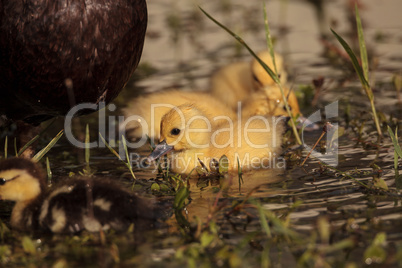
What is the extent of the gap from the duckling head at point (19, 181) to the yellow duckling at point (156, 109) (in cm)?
176

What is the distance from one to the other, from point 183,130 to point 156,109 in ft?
2.77

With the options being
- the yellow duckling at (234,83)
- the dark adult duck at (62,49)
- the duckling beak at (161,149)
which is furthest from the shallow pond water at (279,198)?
the dark adult duck at (62,49)

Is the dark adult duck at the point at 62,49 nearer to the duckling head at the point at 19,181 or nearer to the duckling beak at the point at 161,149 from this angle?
the duckling beak at the point at 161,149

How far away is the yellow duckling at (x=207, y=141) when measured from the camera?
4.71 meters

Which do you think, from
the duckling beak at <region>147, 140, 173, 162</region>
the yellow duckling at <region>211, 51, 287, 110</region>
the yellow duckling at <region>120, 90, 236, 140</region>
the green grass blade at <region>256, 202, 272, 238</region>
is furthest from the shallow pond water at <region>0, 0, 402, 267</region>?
the yellow duckling at <region>211, 51, 287, 110</region>

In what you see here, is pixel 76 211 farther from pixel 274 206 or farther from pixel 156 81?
pixel 156 81

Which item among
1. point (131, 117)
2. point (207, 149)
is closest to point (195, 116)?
point (207, 149)

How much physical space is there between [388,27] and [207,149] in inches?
157

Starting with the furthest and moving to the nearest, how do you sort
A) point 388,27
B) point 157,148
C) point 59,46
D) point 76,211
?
point 388,27
point 157,148
point 59,46
point 76,211

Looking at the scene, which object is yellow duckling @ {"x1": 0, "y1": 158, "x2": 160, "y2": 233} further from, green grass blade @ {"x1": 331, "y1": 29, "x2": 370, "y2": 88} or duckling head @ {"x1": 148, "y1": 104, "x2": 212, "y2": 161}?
green grass blade @ {"x1": 331, "y1": 29, "x2": 370, "y2": 88}

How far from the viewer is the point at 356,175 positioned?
14.1ft

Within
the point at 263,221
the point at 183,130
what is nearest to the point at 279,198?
the point at 263,221

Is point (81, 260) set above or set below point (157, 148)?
below

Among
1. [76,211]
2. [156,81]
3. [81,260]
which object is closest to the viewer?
[81,260]
